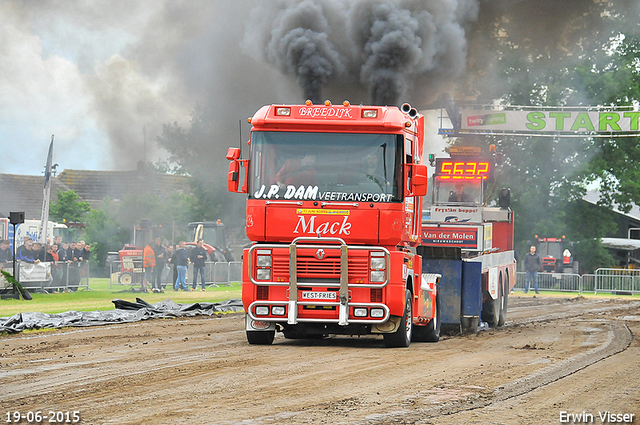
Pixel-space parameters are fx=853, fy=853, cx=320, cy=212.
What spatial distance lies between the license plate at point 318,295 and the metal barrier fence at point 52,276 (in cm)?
1419

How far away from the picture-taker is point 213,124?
2792cm

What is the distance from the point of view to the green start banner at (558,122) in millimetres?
31703

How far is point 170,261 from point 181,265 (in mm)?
819

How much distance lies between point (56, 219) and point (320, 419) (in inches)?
1996

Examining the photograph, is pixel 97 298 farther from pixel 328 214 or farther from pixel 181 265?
pixel 328 214

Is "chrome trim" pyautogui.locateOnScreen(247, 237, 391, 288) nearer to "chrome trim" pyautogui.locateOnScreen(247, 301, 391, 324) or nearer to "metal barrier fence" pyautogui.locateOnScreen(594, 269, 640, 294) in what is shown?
"chrome trim" pyautogui.locateOnScreen(247, 301, 391, 324)

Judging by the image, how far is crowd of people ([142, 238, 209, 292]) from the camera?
90.1 ft

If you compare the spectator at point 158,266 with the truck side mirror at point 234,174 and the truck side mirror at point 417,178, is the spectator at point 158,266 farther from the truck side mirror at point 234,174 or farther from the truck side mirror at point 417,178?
the truck side mirror at point 417,178

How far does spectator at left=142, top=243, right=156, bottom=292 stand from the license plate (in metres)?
16.3

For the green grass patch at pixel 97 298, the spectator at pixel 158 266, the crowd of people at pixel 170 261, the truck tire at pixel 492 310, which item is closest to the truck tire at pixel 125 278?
the green grass patch at pixel 97 298

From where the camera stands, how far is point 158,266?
1080 inches

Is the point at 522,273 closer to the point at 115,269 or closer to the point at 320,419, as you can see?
the point at 115,269

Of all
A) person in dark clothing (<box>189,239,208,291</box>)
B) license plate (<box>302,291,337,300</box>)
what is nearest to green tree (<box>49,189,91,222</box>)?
person in dark clothing (<box>189,239,208,291</box>)

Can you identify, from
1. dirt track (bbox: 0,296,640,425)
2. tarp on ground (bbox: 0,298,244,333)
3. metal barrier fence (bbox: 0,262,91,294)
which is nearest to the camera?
dirt track (bbox: 0,296,640,425)
